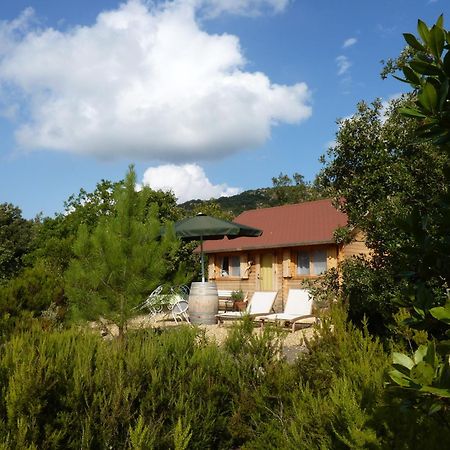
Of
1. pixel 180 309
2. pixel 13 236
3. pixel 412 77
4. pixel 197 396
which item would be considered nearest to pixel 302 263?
pixel 180 309

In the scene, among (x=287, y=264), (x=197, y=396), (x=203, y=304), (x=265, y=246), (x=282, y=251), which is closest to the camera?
(x=197, y=396)

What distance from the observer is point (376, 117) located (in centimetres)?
838

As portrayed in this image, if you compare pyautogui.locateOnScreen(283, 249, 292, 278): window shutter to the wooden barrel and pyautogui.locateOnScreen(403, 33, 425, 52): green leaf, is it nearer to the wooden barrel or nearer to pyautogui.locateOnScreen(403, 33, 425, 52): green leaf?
the wooden barrel

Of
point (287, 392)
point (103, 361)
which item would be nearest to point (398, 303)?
point (287, 392)

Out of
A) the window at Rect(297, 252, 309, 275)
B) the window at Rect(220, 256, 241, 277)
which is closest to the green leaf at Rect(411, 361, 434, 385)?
the window at Rect(297, 252, 309, 275)

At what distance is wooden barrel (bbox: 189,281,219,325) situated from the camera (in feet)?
42.3

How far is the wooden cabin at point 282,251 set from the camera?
1900cm

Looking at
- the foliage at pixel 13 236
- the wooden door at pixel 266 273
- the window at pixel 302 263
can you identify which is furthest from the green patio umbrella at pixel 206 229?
the foliage at pixel 13 236

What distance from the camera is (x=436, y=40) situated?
1.45 meters

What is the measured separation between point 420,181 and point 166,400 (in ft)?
17.9

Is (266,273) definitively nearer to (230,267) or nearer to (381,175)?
(230,267)

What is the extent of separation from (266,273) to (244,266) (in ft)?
4.31

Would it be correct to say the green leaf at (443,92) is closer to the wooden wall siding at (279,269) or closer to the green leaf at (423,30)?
the green leaf at (423,30)

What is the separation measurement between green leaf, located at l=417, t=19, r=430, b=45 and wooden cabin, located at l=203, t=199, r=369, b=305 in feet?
54.5
